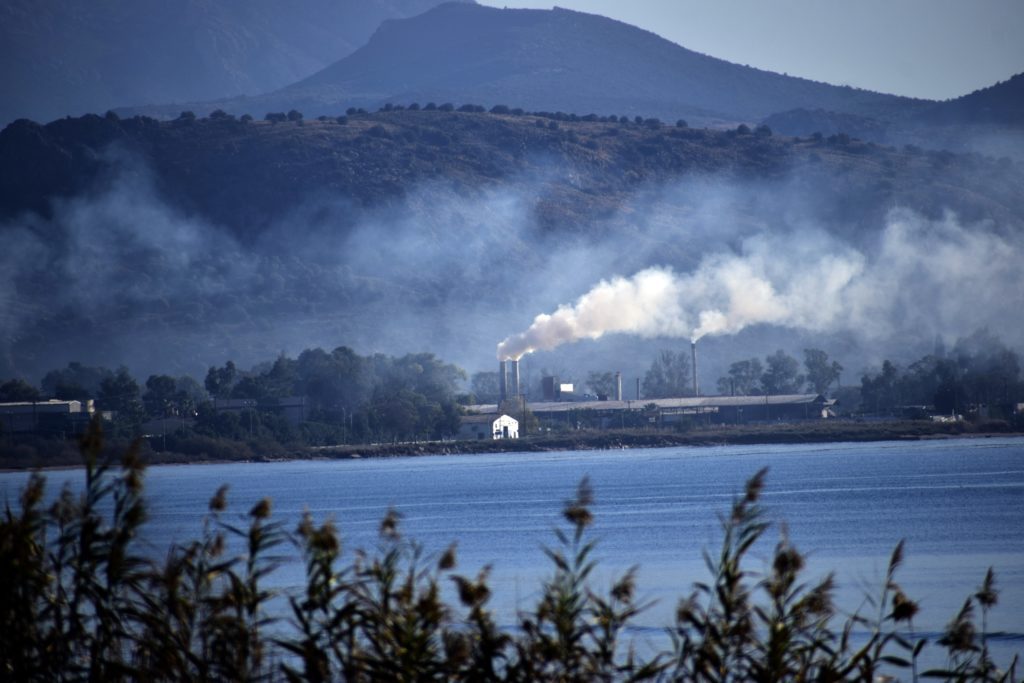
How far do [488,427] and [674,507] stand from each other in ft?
225

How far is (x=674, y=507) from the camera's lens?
6047 cm

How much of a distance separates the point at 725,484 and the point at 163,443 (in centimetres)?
5772

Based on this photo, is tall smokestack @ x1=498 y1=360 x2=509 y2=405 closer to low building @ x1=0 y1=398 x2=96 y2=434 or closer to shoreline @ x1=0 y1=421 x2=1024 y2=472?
shoreline @ x1=0 y1=421 x2=1024 y2=472

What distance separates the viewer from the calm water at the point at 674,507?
3466cm

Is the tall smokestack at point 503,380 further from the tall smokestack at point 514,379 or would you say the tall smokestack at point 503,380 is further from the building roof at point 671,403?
the building roof at point 671,403

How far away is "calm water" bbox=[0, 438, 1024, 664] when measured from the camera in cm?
3466

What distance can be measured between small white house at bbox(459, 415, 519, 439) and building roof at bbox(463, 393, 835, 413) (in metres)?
3.95

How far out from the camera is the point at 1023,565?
36500 millimetres

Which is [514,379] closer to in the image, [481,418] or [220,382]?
[481,418]

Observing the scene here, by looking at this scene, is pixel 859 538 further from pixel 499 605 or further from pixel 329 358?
pixel 329 358

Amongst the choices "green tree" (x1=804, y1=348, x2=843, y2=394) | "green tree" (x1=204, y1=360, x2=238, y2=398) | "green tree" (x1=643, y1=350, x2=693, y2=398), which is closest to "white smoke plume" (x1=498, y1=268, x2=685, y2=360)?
"green tree" (x1=643, y1=350, x2=693, y2=398)

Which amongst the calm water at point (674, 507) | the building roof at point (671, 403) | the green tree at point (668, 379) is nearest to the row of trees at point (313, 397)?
the calm water at point (674, 507)

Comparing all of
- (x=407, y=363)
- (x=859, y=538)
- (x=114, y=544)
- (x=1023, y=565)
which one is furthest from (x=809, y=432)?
(x=114, y=544)

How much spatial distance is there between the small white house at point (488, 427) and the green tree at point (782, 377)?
162 feet
